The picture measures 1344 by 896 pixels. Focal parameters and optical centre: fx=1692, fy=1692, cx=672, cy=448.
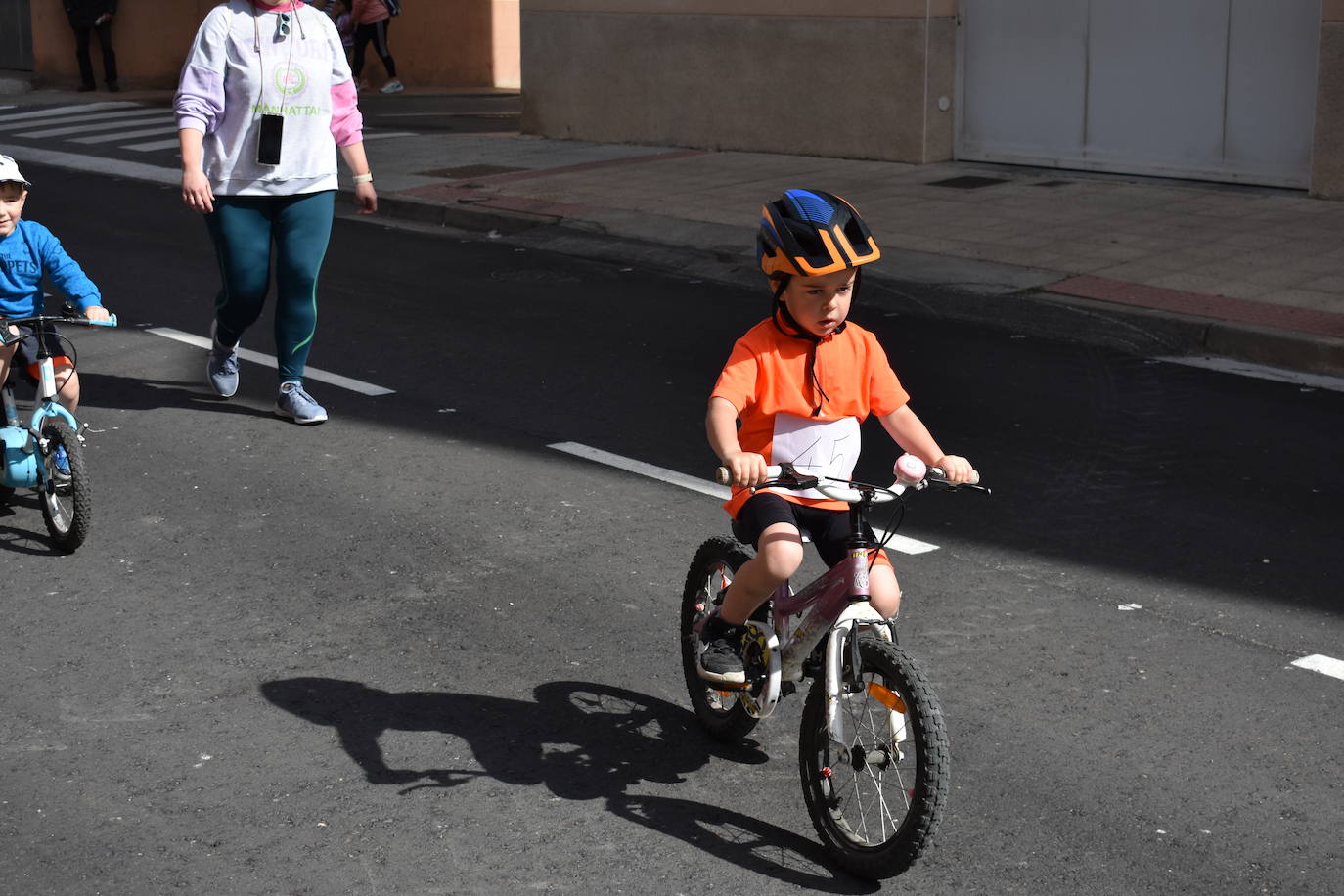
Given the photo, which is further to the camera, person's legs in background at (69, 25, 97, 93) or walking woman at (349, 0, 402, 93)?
person's legs in background at (69, 25, 97, 93)

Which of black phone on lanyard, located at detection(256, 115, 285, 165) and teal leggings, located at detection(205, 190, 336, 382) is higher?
black phone on lanyard, located at detection(256, 115, 285, 165)

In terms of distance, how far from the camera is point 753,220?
1369 cm

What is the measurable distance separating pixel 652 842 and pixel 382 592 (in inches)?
79.2

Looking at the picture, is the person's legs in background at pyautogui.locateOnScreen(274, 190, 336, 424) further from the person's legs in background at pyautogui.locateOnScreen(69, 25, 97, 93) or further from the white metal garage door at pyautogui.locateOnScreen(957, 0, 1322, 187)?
the person's legs in background at pyautogui.locateOnScreen(69, 25, 97, 93)

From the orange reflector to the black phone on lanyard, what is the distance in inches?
184

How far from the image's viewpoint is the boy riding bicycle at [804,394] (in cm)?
407

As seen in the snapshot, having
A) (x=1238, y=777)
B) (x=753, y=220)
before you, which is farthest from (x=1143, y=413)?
(x=753, y=220)

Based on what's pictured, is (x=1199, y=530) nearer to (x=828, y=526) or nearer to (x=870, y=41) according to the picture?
(x=828, y=526)

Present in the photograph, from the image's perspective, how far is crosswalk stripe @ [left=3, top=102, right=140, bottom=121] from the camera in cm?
2338

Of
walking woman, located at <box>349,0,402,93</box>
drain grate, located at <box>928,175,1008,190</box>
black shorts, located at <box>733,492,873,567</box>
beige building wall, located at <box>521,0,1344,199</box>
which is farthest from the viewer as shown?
walking woman, located at <box>349,0,402,93</box>

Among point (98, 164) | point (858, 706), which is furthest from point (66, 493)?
point (98, 164)

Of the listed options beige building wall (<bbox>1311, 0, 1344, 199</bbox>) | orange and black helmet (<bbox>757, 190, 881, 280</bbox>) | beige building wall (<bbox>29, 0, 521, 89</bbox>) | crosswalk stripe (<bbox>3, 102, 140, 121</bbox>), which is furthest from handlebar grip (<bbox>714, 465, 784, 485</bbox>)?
beige building wall (<bbox>29, 0, 521, 89</bbox>)

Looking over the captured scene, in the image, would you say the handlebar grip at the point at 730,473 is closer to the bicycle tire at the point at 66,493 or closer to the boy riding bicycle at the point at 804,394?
the boy riding bicycle at the point at 804,394

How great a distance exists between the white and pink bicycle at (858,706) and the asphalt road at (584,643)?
0.15m
